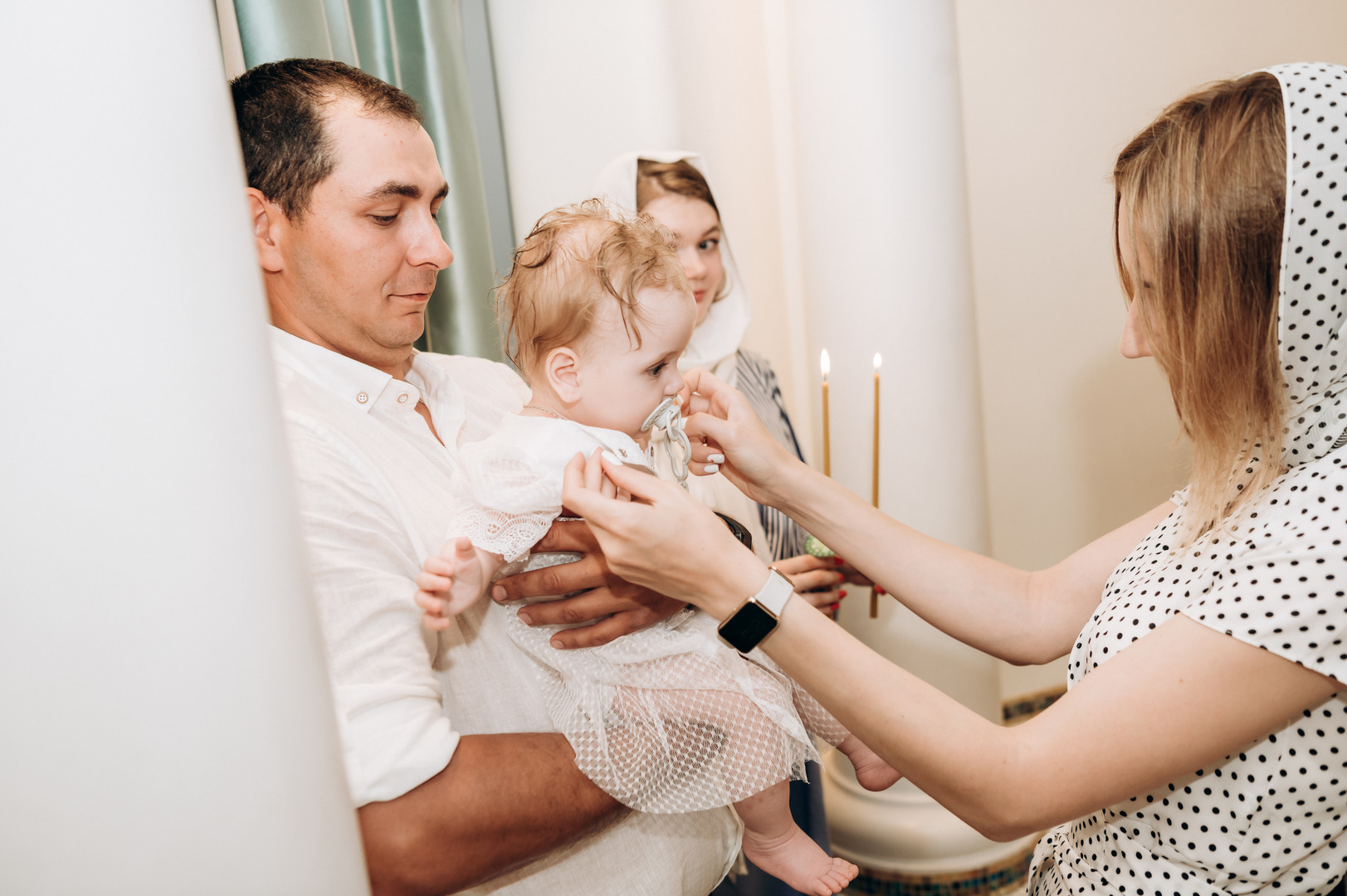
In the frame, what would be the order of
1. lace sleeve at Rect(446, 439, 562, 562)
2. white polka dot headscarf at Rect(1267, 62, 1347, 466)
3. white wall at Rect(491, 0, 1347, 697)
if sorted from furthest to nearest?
white wall at Rect(491, 0, 1347, 697)
lace sleeve at Rect(446, 439, 562, 562)
white polka dot headscarf at Rect(1267, 62, 1347, 466)

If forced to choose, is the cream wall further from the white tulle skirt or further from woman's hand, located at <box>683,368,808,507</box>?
the white tulle skirt

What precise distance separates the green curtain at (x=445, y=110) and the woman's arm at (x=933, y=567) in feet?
2.62

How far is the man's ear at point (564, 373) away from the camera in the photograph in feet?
4.66

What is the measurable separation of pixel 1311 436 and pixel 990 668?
1.78 meters

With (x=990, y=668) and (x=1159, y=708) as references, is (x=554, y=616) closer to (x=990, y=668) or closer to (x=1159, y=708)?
(x=1159, y=708)

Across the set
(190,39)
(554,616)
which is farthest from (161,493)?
(554,616)

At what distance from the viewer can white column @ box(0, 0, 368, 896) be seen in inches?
21.2

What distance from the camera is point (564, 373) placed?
1.44 meters

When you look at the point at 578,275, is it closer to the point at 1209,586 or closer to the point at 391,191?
the point at 391,191

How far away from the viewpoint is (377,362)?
1.56 m

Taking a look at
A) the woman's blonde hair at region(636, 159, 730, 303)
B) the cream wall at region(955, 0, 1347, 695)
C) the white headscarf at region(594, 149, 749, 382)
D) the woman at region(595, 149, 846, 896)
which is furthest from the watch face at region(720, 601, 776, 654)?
the cream wall at region(955, 0, 1347, 695)

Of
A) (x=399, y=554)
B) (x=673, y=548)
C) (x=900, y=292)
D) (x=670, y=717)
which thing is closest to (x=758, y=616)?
(x=673, y=548)

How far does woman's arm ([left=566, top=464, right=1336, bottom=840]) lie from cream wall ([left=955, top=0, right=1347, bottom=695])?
7.40ft

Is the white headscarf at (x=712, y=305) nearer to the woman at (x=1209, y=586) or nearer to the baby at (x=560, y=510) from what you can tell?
the baby at (x=560, y=510)
